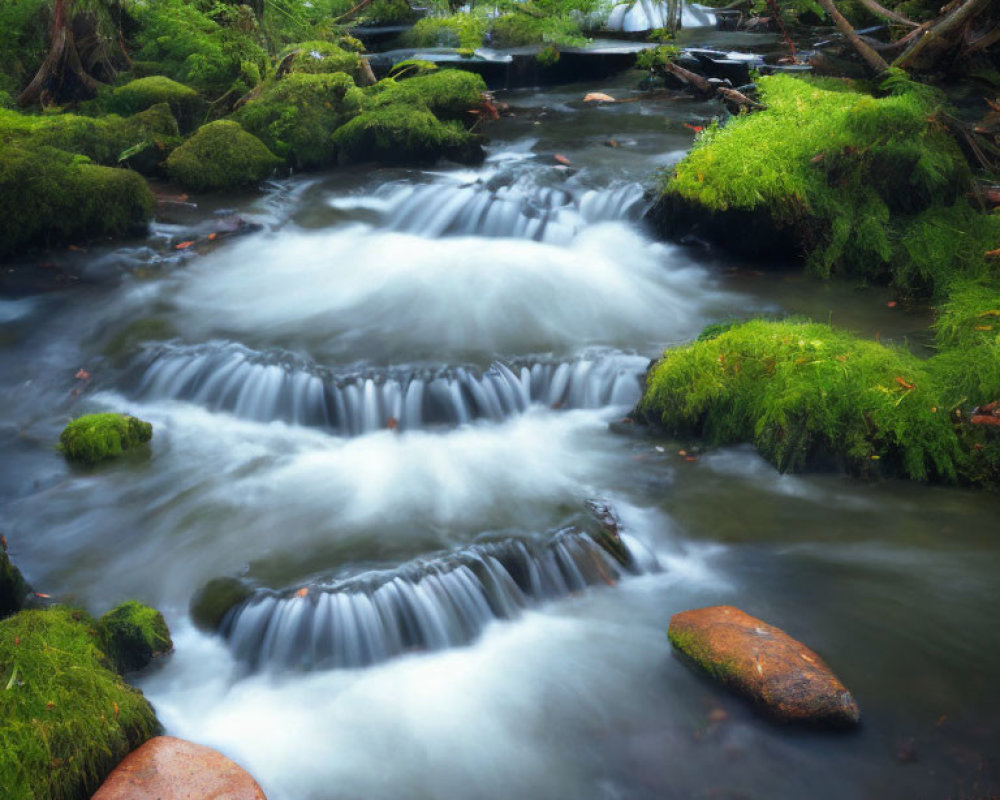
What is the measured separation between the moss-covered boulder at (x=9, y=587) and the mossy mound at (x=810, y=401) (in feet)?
13.7

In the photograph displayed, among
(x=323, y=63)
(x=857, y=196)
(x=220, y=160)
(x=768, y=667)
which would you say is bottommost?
(x=768, y=667)

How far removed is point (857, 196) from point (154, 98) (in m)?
9.11

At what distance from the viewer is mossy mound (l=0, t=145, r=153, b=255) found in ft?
29.3

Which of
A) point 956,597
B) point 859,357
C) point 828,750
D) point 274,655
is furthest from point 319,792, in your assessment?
point 859,357

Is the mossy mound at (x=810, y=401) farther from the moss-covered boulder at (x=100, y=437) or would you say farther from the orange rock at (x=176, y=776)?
the orange rock at (x=176, y=776)

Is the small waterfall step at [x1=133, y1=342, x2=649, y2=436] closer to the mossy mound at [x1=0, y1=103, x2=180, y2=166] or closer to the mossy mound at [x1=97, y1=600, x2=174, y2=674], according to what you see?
the mossy mound at [x1=97, y1=600, x2=174, y2=674]

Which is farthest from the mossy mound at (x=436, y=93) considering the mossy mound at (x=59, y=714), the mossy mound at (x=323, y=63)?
the mossy mound at (x=59, y=714)

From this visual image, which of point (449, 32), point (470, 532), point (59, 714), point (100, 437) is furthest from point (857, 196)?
point (449, 32)

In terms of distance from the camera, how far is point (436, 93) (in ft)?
40.2

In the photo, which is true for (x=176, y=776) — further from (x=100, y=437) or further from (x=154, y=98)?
(x=154, y=98)

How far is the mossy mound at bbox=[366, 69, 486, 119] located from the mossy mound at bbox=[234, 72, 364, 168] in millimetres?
522

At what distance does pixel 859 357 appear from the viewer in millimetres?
5980

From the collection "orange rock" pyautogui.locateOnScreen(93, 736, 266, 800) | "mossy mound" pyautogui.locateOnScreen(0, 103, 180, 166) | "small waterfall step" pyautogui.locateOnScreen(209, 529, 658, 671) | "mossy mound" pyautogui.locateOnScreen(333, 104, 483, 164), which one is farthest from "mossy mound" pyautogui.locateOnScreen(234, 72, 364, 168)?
"orange rock" pyautogui.locateOnScreen(93, 736, 266, 800)

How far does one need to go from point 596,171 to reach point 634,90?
4.91 meters
